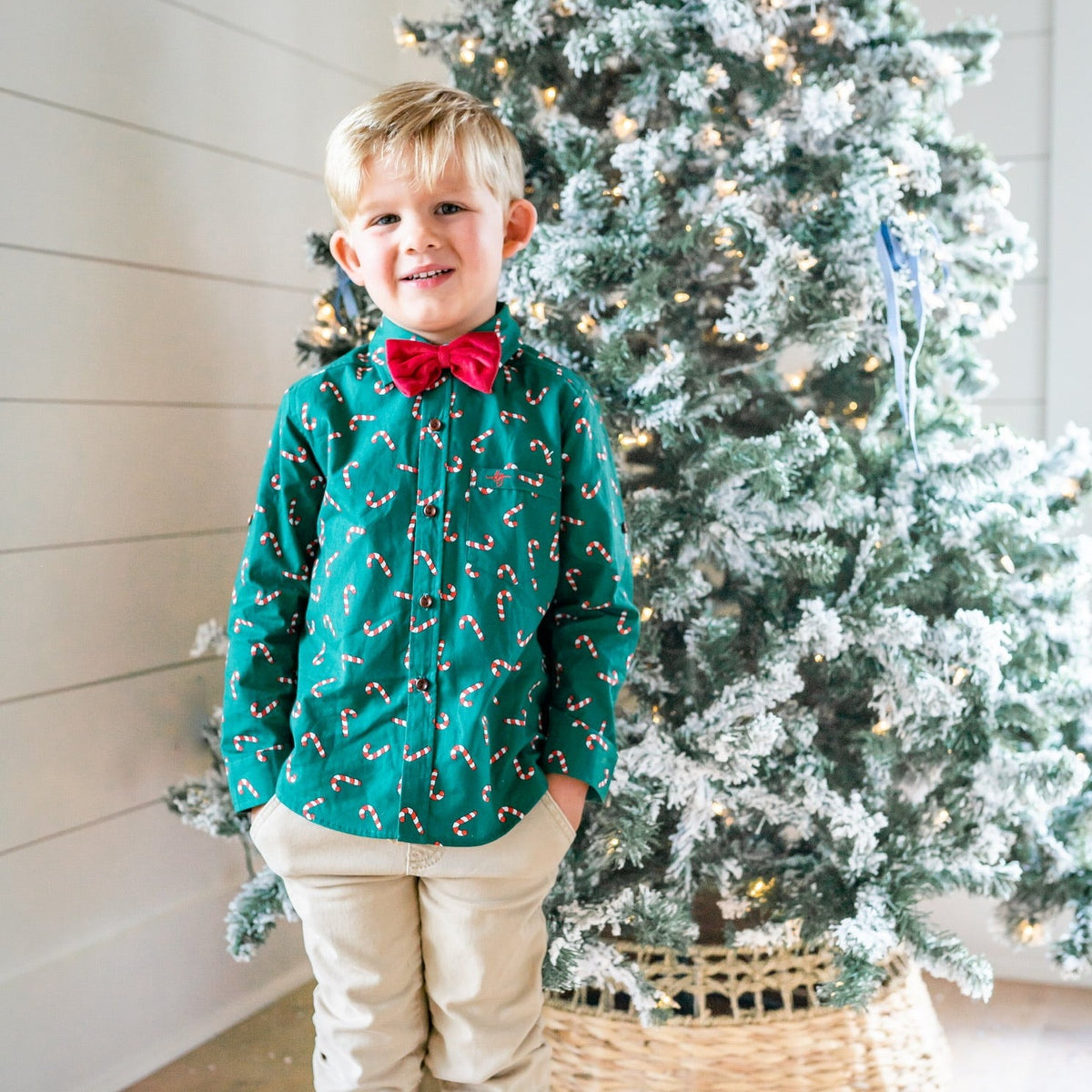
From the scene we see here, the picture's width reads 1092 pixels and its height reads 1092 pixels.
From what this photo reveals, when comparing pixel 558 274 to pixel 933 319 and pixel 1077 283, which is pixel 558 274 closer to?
pixel 933 319

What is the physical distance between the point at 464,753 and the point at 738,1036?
0.66 meters

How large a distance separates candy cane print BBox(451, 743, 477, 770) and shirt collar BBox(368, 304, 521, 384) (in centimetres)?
37

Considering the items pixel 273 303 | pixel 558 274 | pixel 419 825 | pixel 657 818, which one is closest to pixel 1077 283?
pixel 558 274

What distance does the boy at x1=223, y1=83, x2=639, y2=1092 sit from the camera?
1.10 m

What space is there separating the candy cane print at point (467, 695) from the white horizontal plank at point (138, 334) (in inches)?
32.1

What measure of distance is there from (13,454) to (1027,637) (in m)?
1.33

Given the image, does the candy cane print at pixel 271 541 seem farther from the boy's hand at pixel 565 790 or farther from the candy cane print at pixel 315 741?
the boy's hand at pixel 565 790

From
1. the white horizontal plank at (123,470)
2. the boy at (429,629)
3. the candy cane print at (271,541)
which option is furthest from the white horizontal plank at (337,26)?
the candy cane print at (271,541)

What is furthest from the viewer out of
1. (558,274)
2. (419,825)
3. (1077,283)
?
(1077,283)

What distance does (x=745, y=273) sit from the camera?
1544mm

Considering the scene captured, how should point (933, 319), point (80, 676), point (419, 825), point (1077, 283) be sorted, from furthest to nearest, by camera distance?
point (1077, 283), point (80, 676), point (933, 319), point (419, 825)

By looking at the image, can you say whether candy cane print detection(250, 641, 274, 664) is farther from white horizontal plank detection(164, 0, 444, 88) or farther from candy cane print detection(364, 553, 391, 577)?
white horizontal plank detection(164, 0, 444, 88)

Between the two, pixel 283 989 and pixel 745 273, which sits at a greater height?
pixel 745 273

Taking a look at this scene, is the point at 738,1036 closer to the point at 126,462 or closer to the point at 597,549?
the point at 597,549
